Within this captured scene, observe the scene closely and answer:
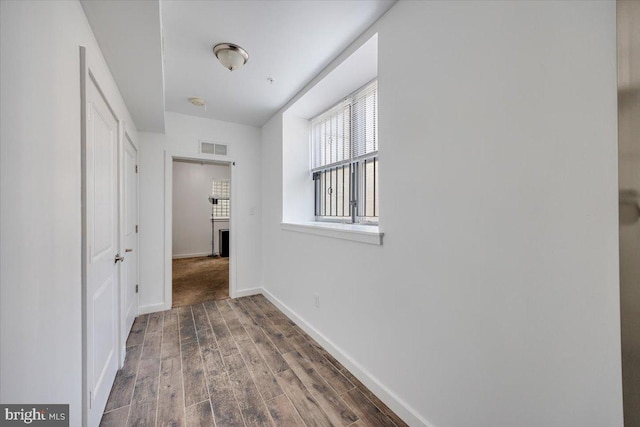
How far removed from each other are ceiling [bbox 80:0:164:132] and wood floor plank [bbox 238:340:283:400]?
2361 mm

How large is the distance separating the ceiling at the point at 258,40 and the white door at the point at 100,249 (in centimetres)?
73

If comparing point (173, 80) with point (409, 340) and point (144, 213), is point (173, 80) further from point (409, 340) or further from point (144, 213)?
point (409, 340)

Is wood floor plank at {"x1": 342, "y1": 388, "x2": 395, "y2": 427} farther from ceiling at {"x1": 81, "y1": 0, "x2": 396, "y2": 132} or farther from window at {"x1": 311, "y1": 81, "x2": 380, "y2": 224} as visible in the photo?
ceiling at {"x1": 81, "y1": 0, "x2": 396, "y2": 132}

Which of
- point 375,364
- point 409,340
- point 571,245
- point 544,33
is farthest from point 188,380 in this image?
point 544,33

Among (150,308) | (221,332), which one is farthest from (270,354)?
(150,308)

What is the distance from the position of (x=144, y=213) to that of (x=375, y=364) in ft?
10.1

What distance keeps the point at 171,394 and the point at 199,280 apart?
120 inches

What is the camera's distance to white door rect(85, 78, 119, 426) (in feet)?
4.27

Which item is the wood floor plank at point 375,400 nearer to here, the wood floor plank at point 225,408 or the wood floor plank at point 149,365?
the wood floor plank at point 225,408

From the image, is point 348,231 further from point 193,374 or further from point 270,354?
point 193,374

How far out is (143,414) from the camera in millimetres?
1565

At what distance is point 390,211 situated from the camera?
162cm

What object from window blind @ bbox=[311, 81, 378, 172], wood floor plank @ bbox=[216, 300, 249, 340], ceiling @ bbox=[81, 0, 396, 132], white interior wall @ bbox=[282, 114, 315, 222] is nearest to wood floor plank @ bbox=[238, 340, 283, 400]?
wood floor plank @ bbox=[216, 300, 249, 340]

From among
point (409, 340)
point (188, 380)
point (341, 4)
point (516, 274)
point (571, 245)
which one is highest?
point (341, 4)
